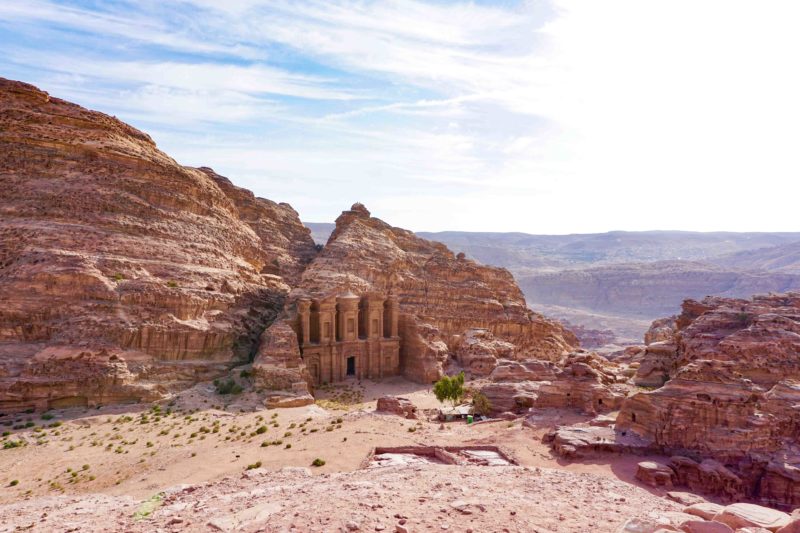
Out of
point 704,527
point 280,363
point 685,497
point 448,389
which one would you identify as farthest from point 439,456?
point 280,363

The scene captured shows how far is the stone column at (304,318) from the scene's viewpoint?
144 ft

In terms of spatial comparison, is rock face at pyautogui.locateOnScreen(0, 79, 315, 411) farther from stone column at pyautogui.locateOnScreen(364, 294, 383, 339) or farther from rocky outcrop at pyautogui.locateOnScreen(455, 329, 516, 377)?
rocky outcrop at pyautogui.locateOnScreen(455, 329, 516, 377)

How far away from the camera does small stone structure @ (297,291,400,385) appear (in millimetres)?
44875

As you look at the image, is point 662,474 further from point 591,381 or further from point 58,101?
point 58,101

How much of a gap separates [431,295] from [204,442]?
33347mm

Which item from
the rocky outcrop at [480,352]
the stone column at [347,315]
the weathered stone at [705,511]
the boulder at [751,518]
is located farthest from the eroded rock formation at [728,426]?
the stone column at [347,315]

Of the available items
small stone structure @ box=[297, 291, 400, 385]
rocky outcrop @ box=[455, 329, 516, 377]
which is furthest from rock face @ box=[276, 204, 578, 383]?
small stone structure @ box=[297, 291, 400, 385]

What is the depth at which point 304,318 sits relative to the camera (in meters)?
44.0

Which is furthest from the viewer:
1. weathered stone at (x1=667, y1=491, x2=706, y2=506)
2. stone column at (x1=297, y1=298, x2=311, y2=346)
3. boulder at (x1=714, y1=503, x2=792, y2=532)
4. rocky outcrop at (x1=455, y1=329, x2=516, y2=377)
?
rocky outcrop at (x1=455, y1=329, x2=516, y2=377)

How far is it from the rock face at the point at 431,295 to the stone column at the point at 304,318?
1.53 metres

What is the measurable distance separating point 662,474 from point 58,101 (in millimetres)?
47216

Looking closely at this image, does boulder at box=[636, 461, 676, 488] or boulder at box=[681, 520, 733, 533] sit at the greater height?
boulder at box=[681, 520, 733, 533]

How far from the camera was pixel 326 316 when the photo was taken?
45469mm

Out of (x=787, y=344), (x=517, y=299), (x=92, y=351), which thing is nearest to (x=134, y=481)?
(x=92, y=351)
